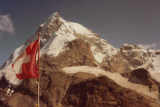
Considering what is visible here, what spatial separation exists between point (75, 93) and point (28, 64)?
46335 millimetres

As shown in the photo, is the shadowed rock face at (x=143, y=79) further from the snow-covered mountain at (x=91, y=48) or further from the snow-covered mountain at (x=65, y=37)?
the snow-covered mountain at (x=65, y=37)

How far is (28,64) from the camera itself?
58.0 ft

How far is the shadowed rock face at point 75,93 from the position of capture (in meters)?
55.5

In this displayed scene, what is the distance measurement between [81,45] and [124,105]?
Result: 41445 millimetres

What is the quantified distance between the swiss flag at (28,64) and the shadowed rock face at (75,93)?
131 feet

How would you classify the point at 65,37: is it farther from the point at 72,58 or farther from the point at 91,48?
the point at 91,48

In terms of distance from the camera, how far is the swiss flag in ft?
57.1

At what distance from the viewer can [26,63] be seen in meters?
17.8

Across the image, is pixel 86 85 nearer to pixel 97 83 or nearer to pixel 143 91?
pixel 97 83

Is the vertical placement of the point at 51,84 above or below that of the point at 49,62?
below

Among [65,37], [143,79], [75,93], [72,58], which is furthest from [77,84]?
[65,37]

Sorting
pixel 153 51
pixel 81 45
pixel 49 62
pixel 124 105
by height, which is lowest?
pixel 124 105

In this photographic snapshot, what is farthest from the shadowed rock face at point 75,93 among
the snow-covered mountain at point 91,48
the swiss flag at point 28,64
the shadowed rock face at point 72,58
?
the swiss flag at point 28,64

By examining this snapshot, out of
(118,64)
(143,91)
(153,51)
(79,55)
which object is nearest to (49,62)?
(79,55)
